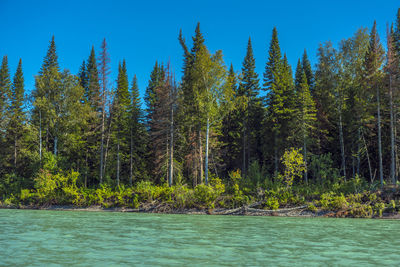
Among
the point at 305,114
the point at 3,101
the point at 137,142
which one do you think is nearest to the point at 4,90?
the point at 3,101

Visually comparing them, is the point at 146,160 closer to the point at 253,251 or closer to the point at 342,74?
the point at 342,74

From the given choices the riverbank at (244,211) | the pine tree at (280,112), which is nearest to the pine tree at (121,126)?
the riverbank at (244,211)

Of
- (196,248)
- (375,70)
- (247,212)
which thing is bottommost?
(247,212)

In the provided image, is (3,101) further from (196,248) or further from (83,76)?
(196,248)

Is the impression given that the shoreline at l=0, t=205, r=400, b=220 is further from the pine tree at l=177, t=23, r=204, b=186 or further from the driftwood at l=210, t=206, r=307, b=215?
the pine tree at l=177, t=23, r=204, b=186

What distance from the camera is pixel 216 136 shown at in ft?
117

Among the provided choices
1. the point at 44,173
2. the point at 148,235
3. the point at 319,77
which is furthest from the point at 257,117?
the point at 148,235

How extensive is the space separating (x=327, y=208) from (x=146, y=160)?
72.6 ft

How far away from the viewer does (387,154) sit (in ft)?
97.5

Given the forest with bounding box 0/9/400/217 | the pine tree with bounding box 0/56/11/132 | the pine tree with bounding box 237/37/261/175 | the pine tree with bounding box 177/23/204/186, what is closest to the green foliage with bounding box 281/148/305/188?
the forest with bounding box 0/9/400/217

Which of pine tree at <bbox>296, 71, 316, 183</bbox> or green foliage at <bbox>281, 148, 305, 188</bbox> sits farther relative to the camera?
pine tree at <bbox>296, 71, 316, 183</bbox>

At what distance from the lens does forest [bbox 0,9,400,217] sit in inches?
960

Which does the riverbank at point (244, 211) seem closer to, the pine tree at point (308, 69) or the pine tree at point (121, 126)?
the pine tree at point (121, 126)

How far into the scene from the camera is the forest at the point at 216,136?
24375 mm
